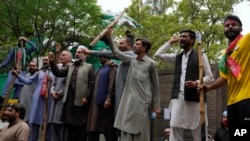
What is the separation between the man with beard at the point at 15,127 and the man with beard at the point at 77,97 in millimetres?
776

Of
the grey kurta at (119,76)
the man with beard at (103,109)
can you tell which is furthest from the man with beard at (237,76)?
the man with beard at (103,109)

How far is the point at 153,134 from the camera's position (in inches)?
437

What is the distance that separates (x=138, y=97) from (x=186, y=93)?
78cm

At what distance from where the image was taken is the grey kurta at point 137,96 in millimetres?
5703

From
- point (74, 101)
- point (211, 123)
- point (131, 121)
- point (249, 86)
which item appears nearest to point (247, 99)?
point (249, 86)

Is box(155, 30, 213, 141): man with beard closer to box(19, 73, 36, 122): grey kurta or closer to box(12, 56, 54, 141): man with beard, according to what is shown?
box(12, 56, 54, 141): man with beard

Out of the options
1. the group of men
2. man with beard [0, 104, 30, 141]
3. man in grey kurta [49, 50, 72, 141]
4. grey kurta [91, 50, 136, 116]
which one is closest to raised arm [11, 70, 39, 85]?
the group of men

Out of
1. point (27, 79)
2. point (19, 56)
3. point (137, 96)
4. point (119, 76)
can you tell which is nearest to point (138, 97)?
point (137, 96)

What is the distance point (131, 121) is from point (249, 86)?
226 cm

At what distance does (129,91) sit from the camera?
5902 millimetres

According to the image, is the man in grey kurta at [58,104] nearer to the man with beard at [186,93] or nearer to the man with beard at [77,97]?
the man with beard at [77,97]

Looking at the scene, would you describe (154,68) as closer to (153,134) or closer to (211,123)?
(211,123)

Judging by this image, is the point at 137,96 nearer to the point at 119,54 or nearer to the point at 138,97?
the point at 138,97

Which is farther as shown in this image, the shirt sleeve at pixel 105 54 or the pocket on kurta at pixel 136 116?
the shirt sleeve at pixel 105 54
